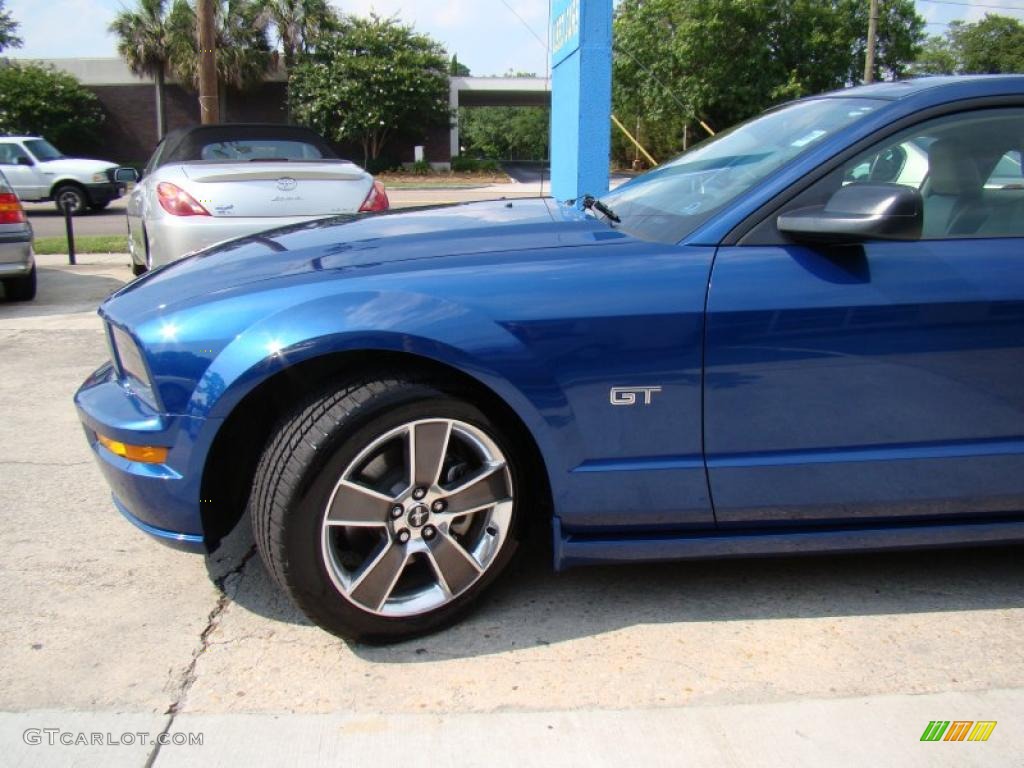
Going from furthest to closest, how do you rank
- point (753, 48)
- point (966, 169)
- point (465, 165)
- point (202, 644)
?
point (465, 165)
point (753, 48)
point (966, 169)
point (202, 644)

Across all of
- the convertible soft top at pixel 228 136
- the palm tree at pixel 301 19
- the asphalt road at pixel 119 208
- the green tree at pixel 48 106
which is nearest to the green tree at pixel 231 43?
the palm tree at pixel 301 19

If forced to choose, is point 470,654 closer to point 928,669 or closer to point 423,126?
point 928,669

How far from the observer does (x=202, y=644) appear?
2.63 metres

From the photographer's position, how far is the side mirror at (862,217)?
7.86 feet

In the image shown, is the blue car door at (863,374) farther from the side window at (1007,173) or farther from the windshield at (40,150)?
the windshield at (40,150)

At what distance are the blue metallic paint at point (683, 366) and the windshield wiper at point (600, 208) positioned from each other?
0.43 metres

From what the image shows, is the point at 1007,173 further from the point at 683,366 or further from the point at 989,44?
the point at 989,44

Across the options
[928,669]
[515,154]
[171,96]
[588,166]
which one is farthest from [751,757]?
[515,154]

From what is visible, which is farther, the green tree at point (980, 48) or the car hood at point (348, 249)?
the green tree at point (980, 48)

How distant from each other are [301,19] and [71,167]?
1643 centimetres

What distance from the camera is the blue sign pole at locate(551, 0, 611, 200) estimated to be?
718cm

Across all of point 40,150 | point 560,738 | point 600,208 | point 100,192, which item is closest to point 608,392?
point 560,738

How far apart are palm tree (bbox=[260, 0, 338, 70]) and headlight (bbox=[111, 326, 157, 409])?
33802mm

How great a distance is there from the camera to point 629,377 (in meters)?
2.46
